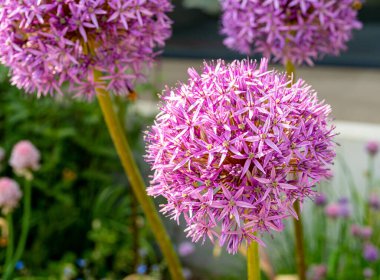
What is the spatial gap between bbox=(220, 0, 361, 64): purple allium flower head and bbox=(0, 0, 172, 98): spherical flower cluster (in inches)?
11.5

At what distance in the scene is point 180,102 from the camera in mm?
1377

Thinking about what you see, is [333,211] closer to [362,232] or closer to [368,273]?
[362,232]

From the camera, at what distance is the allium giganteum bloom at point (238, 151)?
1.28m

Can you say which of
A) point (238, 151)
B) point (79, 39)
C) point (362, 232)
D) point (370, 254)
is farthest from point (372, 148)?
point (238, 151)

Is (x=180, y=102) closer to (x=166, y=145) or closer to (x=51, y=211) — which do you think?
(x=166, y=145)

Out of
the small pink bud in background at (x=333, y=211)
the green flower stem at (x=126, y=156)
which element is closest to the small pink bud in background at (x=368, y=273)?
the small pink bud in background at (x=333, y=211)

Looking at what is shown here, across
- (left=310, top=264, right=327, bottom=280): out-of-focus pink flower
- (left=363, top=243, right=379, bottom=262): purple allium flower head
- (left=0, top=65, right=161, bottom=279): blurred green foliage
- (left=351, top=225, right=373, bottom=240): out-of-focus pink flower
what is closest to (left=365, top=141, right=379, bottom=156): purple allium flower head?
(left=351, top=225, right=373, bottom=240): out-of-focus pink flower

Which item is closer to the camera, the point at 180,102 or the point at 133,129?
the point at 180,102

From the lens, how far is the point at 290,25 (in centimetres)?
207

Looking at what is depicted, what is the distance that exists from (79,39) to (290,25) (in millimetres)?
679

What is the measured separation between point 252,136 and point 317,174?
7.8 inches

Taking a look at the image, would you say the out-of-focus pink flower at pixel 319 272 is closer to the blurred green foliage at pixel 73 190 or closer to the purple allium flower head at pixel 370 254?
the purple allium flower head at pixel 370 254

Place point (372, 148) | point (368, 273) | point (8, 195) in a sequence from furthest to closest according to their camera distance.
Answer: point (372, 148) → point (368, 273) → point (8, 195)

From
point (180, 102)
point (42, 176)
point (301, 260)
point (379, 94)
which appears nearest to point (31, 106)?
point (42, 176)
